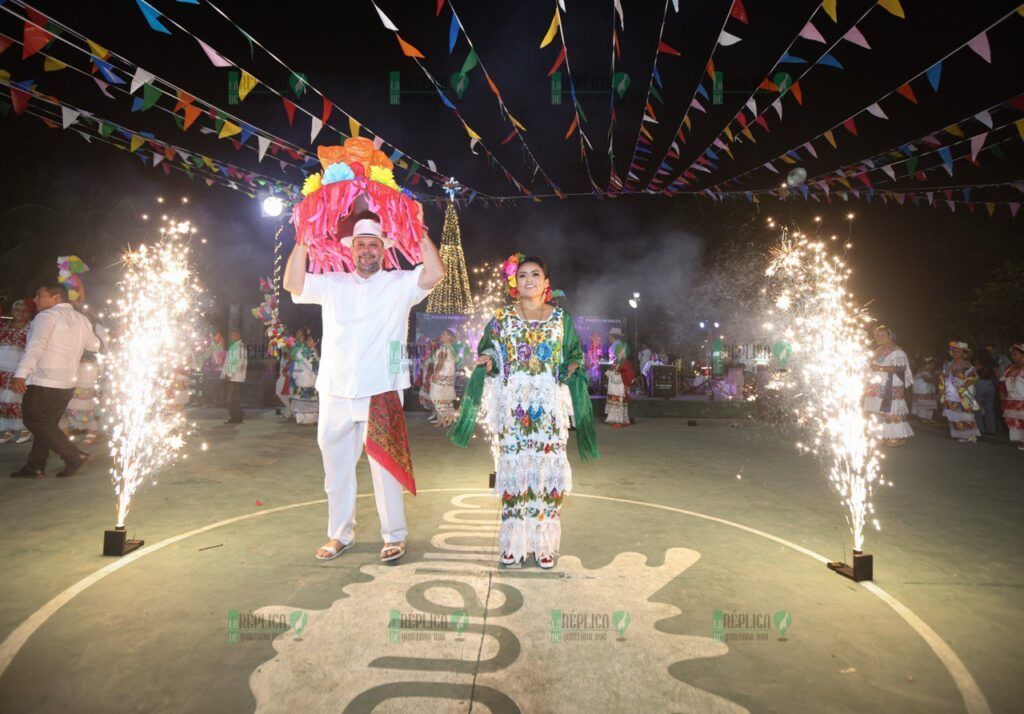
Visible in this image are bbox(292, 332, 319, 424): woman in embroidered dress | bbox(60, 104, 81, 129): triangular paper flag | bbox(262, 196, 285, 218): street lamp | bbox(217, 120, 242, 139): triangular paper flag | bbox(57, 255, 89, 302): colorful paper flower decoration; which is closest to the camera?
bbox(60, 104, 81, 129): triangular paper flag

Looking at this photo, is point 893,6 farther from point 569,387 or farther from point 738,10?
point 569,387

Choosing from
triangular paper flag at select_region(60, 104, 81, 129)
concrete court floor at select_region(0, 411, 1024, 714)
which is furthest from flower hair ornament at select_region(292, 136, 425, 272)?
triangular paper flag at select_region(60, 104, 81, 129)

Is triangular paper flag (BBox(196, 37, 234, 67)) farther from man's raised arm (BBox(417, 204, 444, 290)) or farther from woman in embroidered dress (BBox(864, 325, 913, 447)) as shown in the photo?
woman in embroidered dress (BBox(864, 325, 913, 447))

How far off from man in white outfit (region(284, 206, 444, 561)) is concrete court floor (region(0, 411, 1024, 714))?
43 cm

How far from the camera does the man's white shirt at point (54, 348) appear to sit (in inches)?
243

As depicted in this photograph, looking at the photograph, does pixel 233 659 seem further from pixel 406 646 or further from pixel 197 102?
pixel 197 102

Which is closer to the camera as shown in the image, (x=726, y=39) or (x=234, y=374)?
(x=726, y=39)

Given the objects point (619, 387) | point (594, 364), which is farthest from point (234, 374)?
point (594, 364)

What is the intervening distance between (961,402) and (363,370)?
11920 mm

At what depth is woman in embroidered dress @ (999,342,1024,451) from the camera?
10289mm

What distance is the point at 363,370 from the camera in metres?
4.03

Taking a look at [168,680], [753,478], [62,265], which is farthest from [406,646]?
[62,265]

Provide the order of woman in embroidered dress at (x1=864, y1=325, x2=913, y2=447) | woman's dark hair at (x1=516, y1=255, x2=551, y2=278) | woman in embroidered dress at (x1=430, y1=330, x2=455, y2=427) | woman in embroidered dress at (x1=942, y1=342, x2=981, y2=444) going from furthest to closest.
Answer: woman in embroidered dress at (x1=430, y1=330, x2=455, y2=427)
woman in embroidered dress at (x1=942, y1=342, x2=981, y2=444)
woman in embroidered dress at (x1=864, y1=325, x2=913, y2=447)
woman's dark hair at (x1=516, y1=255, x2=551, y2=278)

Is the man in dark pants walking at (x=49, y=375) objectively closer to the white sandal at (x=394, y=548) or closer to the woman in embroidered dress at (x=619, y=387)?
the white sandal at (x=394, y=548)
